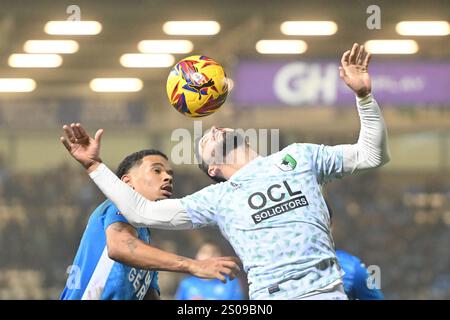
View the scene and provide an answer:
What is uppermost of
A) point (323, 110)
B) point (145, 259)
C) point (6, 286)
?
point (323, 110)

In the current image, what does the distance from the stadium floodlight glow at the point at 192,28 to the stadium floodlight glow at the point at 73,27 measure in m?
1.23

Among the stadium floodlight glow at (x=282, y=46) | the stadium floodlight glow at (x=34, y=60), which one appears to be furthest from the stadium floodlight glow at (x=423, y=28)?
the stadium floodlight glow at (x=34, y=60)

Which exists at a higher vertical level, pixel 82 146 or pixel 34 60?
pixel 34 60

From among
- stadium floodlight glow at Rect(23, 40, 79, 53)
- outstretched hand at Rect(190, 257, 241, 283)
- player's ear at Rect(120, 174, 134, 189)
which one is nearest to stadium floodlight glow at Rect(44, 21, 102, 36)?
stadium floodlight glow at Rect(23, 40, 79, 53)

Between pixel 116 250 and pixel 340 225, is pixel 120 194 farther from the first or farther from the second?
pixel 340 225

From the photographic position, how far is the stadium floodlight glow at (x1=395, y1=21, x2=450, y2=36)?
56.4ft

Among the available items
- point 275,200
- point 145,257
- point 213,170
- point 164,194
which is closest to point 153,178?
point 164,194

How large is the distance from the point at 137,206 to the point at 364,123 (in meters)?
1.28

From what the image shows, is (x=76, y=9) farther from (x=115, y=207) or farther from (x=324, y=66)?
(x=115, y=207)

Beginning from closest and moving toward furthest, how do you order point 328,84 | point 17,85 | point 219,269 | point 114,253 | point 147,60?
point 219,269, point 114,253, point 328,84, point 147,60, point 17,85

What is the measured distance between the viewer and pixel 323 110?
17.5m

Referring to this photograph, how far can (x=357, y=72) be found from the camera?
5223 mm

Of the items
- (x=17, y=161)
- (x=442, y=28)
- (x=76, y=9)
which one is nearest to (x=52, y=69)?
(x=17, y=161)
